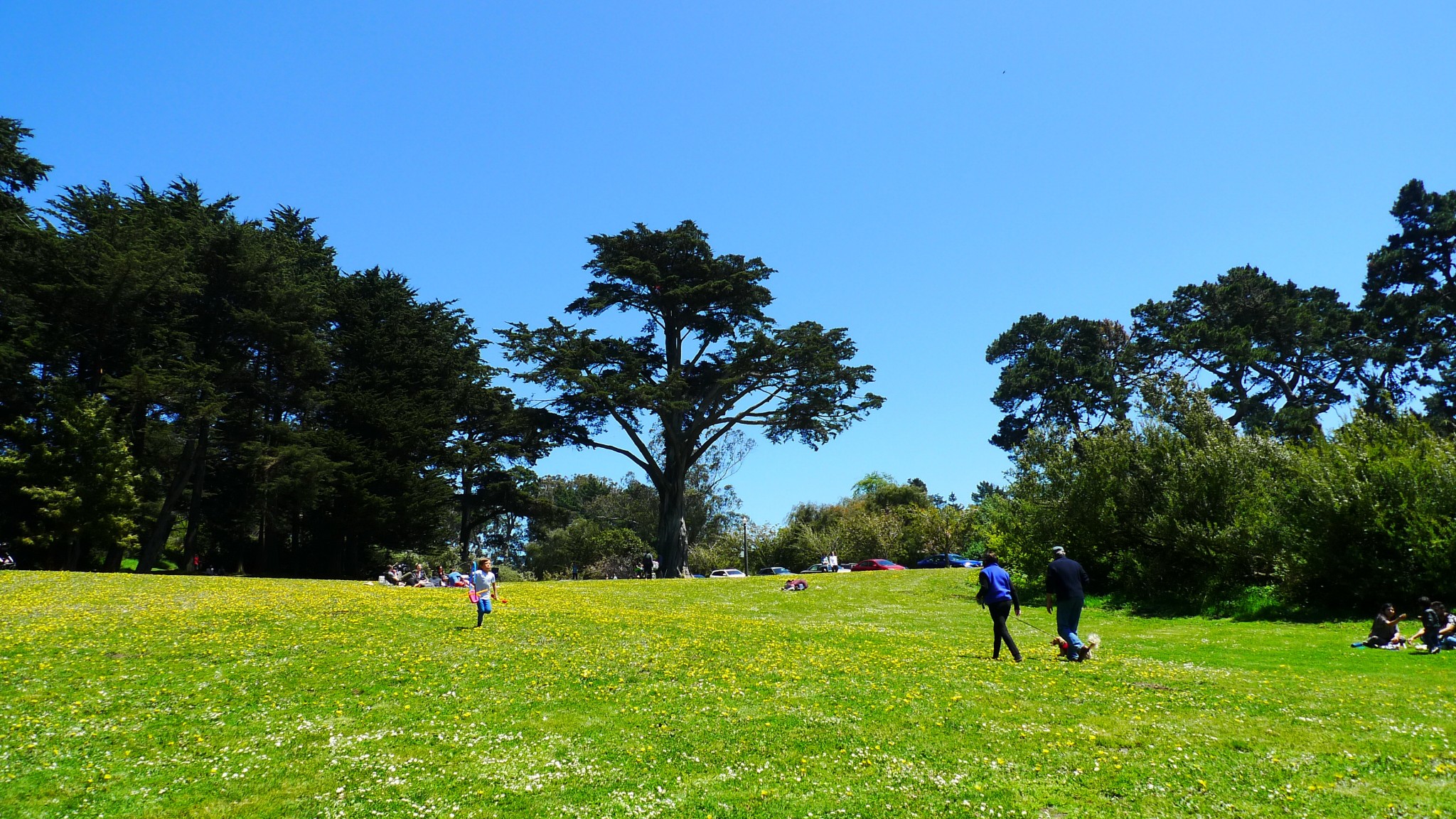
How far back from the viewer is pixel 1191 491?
102 ft

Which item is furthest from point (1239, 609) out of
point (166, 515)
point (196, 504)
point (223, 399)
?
point (196, 504)

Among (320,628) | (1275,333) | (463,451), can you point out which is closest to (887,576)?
(463,451)

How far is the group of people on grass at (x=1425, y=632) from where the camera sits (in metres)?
17.1

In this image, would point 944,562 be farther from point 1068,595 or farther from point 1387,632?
point 1068,595

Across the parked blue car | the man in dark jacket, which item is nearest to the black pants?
the man in dark jacket

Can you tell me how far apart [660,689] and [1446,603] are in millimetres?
23072

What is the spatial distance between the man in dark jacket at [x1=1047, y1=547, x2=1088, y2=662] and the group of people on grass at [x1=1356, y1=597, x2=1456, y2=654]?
882 centimetres

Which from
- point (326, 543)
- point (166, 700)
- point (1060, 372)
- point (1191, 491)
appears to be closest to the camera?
point (166, 700)

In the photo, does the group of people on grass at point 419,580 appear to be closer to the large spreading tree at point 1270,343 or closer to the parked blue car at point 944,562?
the parked blue car at point 944,562

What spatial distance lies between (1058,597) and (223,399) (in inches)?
1684

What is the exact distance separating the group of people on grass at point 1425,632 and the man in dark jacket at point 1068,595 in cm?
882

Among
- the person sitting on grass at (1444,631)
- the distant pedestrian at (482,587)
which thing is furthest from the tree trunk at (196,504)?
the person sitting on grass at (1444,631)

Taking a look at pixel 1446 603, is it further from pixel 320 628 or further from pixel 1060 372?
pixel 1060 372

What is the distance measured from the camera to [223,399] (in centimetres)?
4172
